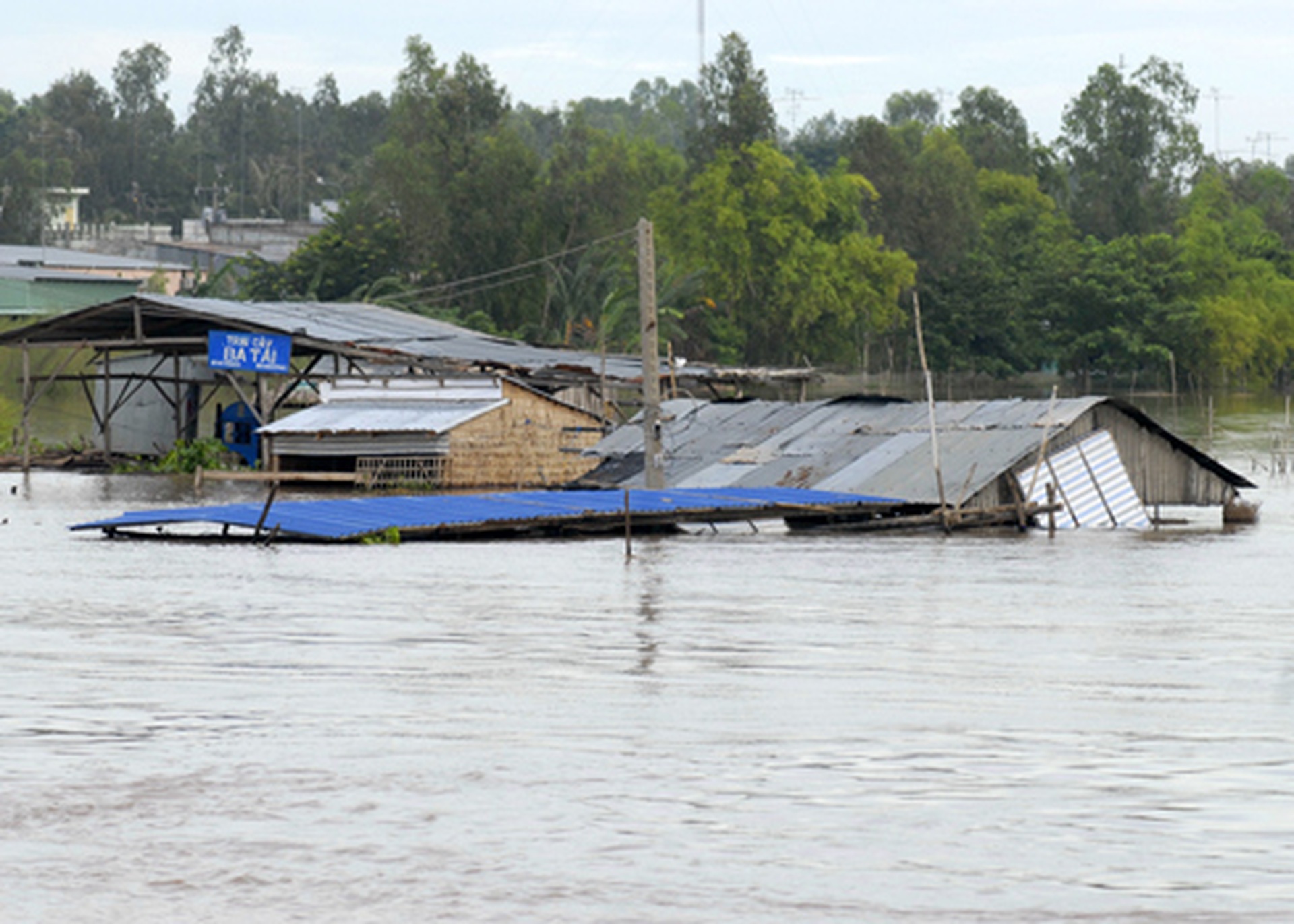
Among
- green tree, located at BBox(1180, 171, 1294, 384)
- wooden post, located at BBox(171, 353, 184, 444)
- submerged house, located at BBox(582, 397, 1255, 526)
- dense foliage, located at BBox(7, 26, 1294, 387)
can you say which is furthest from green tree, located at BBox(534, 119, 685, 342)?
submerged house, located at BBox(582, 397, 1255, 526)

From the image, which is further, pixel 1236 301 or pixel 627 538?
pixel 1236 301

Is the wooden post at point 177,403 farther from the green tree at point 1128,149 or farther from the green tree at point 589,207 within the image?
the green tree at point 1128,149

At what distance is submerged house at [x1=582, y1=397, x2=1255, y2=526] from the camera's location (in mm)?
29438

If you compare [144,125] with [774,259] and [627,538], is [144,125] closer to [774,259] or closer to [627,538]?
[774,259]

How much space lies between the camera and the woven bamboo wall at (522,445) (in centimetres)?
3822

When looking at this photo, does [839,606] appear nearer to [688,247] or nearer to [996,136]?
[688,247]

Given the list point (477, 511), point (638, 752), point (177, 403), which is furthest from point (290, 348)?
point (638, 752)

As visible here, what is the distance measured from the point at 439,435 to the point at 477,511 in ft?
39.5

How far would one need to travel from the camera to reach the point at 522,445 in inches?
1555

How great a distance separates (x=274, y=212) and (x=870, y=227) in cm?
4396

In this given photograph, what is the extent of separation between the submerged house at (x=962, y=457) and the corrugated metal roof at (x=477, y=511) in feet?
4.65

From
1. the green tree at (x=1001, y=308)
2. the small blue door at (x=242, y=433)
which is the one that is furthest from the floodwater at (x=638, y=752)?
the green tree at (x=1001, y=308)

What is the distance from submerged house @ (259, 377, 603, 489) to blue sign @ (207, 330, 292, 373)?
133cm

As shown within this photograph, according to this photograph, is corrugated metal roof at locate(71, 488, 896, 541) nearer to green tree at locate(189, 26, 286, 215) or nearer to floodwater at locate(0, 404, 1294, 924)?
floodwater at locate(0, 404, 1294, 924)
